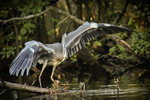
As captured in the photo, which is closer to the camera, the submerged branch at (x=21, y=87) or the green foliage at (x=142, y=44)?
the submerged branch at (x=21, y=87)

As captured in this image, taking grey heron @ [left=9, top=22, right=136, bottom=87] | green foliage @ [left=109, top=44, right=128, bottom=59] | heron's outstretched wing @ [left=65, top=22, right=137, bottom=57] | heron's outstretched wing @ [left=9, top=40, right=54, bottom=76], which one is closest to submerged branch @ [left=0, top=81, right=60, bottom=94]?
heron's outstretched wing @ [left=9, top=40, right=54, bottom=76]

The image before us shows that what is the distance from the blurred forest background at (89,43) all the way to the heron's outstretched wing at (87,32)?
286 centimetres

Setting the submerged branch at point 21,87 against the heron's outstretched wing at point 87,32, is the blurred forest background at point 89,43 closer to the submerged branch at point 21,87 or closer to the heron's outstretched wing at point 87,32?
the heron's outstretched wing at point 87,32

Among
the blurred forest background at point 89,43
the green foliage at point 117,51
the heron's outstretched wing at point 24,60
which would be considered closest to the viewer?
the heron's outstretched wing at point 24,60

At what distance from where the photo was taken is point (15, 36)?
434 inches

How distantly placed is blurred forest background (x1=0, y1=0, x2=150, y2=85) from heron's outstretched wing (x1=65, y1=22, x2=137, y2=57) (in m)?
2.86

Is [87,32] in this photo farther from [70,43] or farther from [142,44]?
[142,44]

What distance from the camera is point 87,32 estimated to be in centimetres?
641

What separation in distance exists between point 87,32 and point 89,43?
4192 millimetres

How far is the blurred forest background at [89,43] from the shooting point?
32.9 ft

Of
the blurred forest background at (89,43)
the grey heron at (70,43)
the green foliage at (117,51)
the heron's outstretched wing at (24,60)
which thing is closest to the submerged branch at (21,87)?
the heron's outstretched wing at (24,60)

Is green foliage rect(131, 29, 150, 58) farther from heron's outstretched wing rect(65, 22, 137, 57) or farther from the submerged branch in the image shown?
the submerged branch

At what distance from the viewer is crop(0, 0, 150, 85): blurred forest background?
10.0 meters

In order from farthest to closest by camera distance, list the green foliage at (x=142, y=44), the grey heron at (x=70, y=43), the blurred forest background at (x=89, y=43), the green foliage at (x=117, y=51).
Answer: the green foliage at (x=117, y=51), the blurred forest background at (x=89, y=43), the green foliage at (x=142, y=44), the grey heron at (x=70, y=43)
